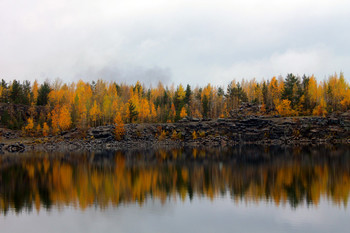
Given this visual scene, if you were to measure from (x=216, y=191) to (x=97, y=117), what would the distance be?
103648mm

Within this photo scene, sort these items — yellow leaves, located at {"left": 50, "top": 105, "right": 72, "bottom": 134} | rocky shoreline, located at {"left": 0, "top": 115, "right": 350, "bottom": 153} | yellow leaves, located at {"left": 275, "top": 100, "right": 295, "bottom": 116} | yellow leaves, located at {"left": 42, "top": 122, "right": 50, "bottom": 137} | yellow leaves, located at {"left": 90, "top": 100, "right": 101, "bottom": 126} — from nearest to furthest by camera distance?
rocky shoreline, located at {"left": 0, "top": 115, "right": 350, "bottom": 153} → yellow leaves, located at {"left": 42, "top": 122, "right": 50, "bottom": 137} → yellow leaves, located at {"left": 50, "top": 105, "right": 72, "bottom": 134} → yellow leaves, located at {"left": 90, "top": 100, "right": 101, "bottom": 126} → yellow leaves, located at {"left": 275, "top": 100, "right": 295, "bottom": 116}

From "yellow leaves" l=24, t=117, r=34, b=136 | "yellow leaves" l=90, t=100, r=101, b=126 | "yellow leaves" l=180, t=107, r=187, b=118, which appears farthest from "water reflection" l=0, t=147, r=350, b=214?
"yellow leaves" l=180, t=107, r=187, b=118

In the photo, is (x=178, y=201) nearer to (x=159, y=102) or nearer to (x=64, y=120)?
(x=64, y=120)

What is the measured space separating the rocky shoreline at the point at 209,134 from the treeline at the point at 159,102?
8.76 metres

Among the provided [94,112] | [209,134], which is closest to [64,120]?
[94,112]

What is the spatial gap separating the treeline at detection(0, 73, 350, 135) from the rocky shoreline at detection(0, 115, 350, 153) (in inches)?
345

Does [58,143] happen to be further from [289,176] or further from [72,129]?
[289,176]

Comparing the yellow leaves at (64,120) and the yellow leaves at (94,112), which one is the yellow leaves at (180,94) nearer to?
the yellow leaves at (94,112)

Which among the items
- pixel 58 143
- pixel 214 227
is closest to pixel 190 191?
pixel 214 227

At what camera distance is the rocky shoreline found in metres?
102

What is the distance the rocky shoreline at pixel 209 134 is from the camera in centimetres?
10231

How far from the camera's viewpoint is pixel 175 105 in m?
156

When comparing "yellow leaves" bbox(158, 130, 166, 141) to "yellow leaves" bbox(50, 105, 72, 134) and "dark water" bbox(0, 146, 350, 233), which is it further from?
"dark water" bbox(0, 146, 350, 233)

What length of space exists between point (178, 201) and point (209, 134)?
92876 mm
